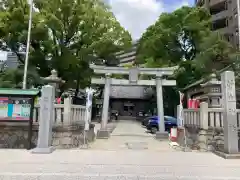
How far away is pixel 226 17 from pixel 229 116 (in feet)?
103

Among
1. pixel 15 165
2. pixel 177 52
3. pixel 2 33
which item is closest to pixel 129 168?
pixel 15 165

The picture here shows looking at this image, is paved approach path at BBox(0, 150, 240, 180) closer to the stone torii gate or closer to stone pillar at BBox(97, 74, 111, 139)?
stone pillar at BBox(97, 74, 111, 139)

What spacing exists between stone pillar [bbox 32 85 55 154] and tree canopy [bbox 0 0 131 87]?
1319cm

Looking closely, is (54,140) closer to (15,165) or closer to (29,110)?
(29,110)

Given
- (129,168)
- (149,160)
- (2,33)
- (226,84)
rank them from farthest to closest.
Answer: (2,33)
(226,84)
(149,160)
(129,168)

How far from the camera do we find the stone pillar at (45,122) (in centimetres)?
942

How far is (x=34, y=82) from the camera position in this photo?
20.5 metres

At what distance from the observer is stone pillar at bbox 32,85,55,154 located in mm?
9422

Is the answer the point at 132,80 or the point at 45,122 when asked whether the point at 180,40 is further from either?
the point at 45,122

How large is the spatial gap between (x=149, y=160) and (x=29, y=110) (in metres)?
5.53

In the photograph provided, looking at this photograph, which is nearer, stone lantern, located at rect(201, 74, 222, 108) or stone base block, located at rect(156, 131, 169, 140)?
stone lantern, located at rect(201, 74, 222, 108)

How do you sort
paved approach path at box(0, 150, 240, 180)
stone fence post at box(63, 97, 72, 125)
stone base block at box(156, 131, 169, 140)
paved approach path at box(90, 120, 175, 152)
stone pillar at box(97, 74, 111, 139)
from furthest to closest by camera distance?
stone pillar at box(97, 74, 111, 139) < stone base block at box(156, 131, 169, 140) < paved approach path at box(90, 120, 175, 152) < stone fence post at box(63, 97, 72, 125) < paved approach path at box(0, 150, 240, 180)

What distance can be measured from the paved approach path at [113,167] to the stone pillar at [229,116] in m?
0.70

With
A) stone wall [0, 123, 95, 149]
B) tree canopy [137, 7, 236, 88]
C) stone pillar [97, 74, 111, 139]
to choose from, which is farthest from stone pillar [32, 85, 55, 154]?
tree canopy [137, 7, 236, 88]
